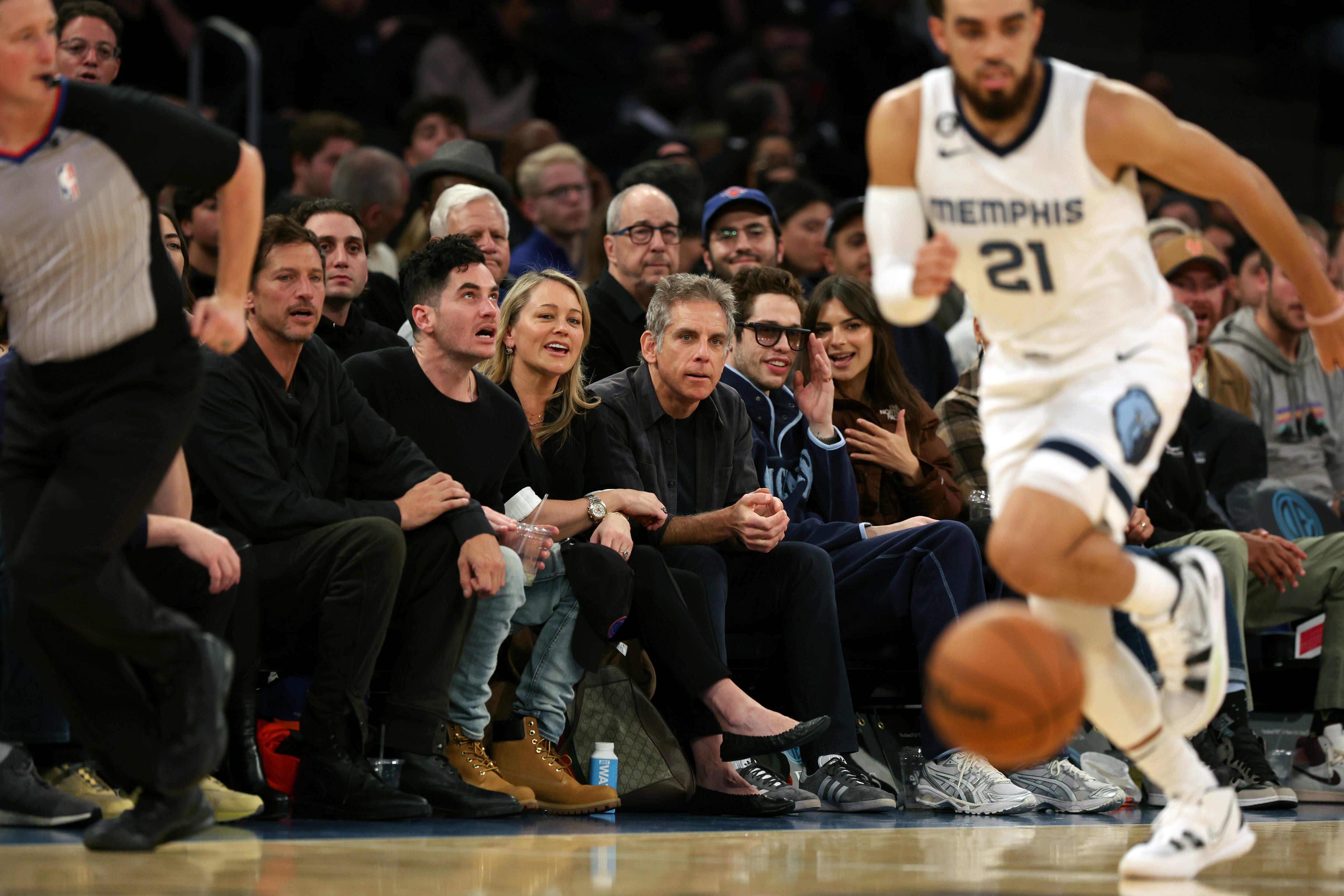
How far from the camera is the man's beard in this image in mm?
3715

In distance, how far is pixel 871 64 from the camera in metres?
12.0

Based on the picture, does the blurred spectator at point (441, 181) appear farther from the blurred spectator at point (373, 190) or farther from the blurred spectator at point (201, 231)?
the blurred spectator at point (201, 231)

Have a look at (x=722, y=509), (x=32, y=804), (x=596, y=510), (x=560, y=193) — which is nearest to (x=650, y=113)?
(x=560, y=193)

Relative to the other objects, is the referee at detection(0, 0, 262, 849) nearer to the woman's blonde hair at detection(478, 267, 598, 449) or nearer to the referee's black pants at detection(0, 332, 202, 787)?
the referee's black pants at detection(0, 332, 202, 787)

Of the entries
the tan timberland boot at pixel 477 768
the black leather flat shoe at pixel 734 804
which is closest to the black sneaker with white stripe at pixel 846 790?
the black leather flat shoe at pixel 734 804

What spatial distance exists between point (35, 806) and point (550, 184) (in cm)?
432

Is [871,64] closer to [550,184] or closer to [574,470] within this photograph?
[550,184]

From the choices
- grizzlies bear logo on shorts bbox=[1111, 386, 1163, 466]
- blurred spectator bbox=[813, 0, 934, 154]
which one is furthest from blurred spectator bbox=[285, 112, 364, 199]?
grizzlies bear logo on shorts bbox=[1111, 386, 1163, 466]

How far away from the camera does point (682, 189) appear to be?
7.87 metres

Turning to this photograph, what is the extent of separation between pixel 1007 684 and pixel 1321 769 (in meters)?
3.94

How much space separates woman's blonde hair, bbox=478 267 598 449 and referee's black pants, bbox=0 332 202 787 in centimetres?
201

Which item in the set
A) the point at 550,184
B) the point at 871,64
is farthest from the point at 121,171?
the point at 871,64

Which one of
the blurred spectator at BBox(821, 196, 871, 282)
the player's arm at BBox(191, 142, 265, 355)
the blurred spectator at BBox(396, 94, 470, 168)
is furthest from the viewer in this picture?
the blurred spectator at BBox(396, 94, 470, 168)

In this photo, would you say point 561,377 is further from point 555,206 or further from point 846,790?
point 555,206
